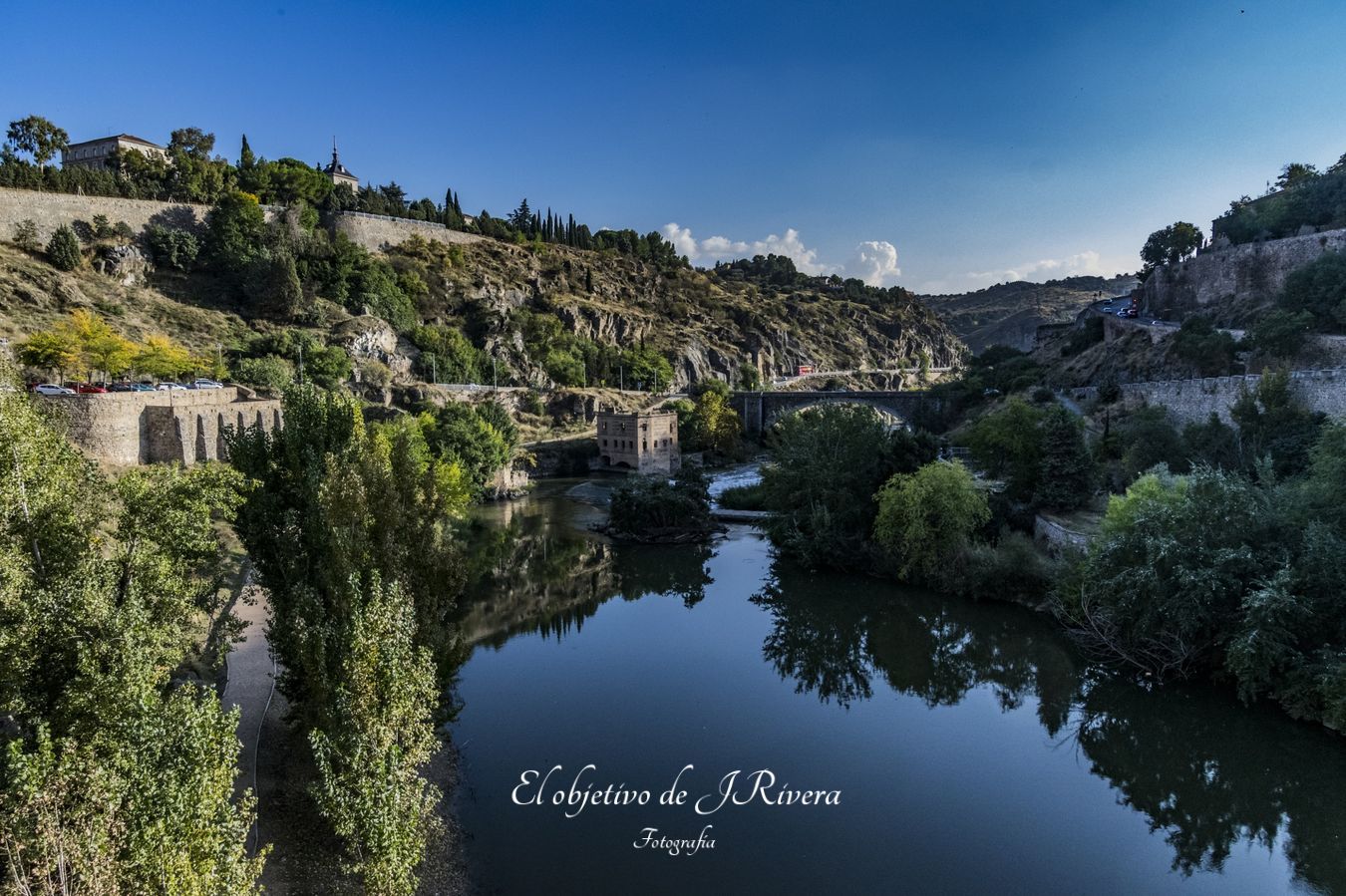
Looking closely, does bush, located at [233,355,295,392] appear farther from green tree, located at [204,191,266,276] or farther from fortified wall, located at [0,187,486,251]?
fortified wall, located at [0,187,486,251]

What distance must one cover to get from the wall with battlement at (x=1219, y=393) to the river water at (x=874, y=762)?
12.9 metres

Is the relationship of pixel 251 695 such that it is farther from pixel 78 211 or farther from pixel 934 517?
pixel 78 211

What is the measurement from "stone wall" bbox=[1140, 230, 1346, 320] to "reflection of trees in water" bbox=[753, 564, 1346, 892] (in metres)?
32.3

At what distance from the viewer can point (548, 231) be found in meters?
111

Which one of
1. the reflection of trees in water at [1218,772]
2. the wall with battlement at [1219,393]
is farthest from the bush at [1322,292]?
the reflection of trees in water at [1218,772]

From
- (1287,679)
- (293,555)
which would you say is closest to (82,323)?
(293,555)

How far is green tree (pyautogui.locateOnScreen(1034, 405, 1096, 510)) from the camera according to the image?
1081 inches

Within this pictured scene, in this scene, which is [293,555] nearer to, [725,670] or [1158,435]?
[725,670]

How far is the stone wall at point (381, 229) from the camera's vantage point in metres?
79.6

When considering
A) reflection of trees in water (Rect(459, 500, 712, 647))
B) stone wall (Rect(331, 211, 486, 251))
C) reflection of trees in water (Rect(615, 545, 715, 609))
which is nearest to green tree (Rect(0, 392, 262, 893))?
reflection of trees in water (Rect(459, 500, 712, 647))

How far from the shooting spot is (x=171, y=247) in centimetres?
5972

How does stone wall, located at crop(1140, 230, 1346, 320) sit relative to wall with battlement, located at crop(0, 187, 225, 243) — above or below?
below

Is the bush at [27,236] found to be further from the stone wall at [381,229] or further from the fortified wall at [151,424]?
the fortified wall at [151,424]

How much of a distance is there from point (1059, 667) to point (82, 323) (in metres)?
46.8
